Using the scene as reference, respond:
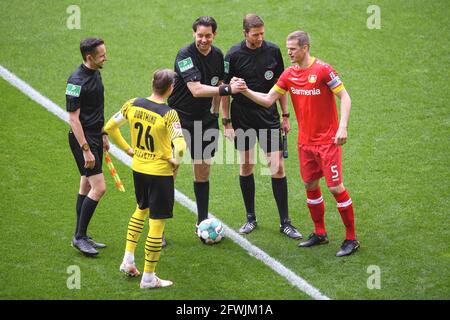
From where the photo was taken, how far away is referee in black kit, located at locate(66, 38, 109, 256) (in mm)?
8047

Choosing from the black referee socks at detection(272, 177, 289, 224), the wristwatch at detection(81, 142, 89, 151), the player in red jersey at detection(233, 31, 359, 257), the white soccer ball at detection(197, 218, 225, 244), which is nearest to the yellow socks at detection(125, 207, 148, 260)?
the wristwatch at detection(81, 142, 89, 151)

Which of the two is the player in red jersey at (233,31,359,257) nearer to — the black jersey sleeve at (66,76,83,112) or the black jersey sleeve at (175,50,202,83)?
the black jersey sleeve at (175,50,202,83)

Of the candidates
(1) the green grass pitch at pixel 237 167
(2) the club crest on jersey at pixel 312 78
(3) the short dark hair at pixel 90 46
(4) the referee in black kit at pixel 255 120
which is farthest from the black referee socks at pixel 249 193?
(3) the short dark hair at pixel 90 46

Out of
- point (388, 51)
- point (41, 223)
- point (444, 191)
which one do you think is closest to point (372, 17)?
point (388, 51)

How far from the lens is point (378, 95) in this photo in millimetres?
12500

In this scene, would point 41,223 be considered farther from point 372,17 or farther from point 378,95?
point 372,17

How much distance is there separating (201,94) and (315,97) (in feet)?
4.08

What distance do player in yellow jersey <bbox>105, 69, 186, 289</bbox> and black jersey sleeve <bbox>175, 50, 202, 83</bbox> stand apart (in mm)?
1010

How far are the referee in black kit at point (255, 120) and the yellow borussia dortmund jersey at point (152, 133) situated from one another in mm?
1664

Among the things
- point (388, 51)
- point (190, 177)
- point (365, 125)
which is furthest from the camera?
point (388, 51)

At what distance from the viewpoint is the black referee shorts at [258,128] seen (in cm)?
898

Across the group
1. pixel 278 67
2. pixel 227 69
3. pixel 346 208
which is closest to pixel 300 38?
pixel 278 67
